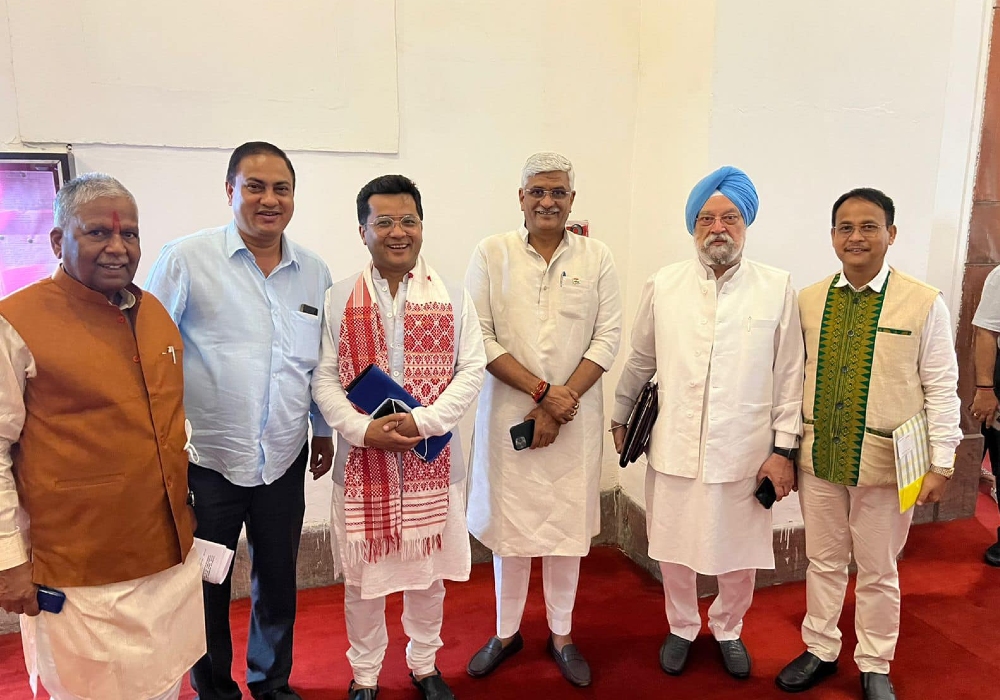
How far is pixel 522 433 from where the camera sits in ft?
8.27

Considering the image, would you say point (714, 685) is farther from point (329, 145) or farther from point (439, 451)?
point (329, 145)

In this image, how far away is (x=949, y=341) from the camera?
2.35 metres

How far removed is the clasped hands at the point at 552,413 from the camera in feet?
8.20

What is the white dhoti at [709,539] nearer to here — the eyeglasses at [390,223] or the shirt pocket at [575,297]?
the shirt pocket at [575,297]

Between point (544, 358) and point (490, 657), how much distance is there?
1.21m

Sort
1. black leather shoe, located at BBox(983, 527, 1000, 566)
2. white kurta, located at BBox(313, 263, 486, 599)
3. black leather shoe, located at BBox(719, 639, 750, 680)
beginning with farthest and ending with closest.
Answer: black leather shoe, located at BBox(983, 527, 1000, 566), black leather shoe, located at BBox(719, 639, 750, 680), white kurta, located at BBox(313, 263, 486, 599)

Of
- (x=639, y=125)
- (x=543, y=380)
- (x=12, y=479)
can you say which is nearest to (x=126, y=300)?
(x=12, y=479)

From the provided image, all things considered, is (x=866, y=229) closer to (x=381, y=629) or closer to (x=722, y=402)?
(x=722, y=402)

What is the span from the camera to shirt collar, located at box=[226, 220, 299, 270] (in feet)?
6.96

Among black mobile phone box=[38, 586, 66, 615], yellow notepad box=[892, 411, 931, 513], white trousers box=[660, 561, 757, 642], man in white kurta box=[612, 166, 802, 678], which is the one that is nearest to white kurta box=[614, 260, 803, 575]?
man in white kurta box=[612, 166, 802, 678]

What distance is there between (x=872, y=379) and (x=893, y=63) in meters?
1.85

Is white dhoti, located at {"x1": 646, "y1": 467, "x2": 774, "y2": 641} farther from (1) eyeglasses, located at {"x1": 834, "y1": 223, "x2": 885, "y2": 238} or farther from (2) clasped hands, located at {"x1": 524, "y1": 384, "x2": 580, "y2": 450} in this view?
(1) eyeglasses, located at {"x1": 834, "y1": 223, "x2": 885, "y2": 238}

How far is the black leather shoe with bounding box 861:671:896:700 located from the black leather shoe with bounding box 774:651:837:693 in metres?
0.13

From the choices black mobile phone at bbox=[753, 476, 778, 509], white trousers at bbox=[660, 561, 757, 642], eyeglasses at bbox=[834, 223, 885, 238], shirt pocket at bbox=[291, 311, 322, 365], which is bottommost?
white trousers at bbox=[660, 561, 757, 642]
